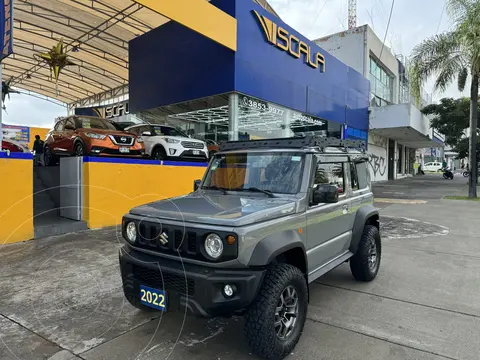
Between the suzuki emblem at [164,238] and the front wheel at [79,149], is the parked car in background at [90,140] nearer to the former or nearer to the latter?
the front wheel at [79,149]

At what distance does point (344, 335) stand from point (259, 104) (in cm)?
1221

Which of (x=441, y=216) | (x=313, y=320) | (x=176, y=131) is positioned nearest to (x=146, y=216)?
(x=313, y=320)

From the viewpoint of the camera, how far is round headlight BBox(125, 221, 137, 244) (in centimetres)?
323

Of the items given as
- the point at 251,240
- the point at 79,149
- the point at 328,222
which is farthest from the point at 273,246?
the point at 79,149

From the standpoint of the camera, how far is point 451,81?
1748cm

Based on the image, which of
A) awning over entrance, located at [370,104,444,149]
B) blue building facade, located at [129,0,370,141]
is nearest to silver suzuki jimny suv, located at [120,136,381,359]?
blue building facade, located at [129,0,370,141]

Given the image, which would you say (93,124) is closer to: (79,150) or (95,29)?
(79,150)

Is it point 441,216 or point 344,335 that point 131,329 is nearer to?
point 344,335

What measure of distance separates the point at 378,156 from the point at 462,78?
448 inches

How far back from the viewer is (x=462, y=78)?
18078 mm

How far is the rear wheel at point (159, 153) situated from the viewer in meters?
10.8

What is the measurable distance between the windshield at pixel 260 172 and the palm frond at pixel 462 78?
17976mm

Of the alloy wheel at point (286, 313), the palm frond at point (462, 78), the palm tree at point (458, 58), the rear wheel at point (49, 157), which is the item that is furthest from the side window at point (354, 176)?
the palm frond at point (462, 78)

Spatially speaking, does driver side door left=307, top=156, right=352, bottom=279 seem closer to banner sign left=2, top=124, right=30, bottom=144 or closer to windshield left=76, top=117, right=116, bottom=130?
windshield left=76, top=117, right=116, bottom=130
